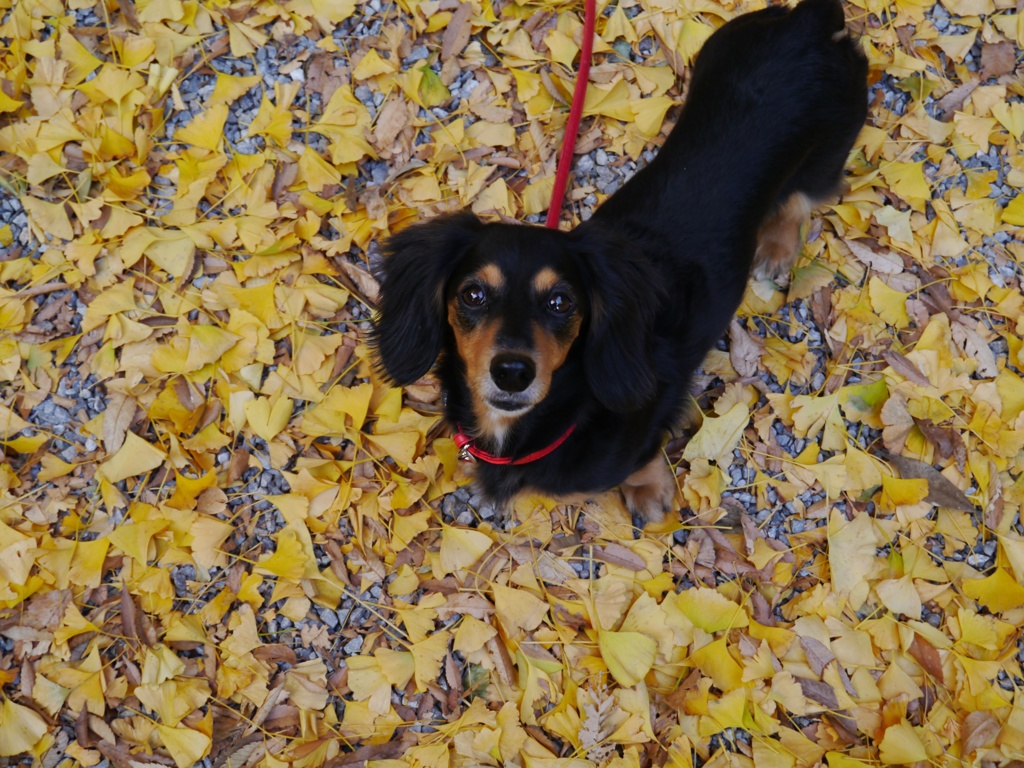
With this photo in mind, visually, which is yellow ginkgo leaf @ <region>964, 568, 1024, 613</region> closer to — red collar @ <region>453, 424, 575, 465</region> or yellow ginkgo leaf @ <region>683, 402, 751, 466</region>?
yellow ginkgo leaf @ <region>683, 402, 751, 466</region>

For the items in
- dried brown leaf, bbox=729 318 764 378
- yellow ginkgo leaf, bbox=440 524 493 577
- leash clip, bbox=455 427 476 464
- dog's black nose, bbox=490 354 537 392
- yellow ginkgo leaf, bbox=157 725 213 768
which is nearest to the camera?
dog's black nose, bbox=490 354 537 392

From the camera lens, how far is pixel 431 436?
272cm

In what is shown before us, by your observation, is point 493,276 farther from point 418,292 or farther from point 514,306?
point 418,292

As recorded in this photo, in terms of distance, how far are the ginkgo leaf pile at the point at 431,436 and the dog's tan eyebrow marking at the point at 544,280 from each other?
83 centimetres

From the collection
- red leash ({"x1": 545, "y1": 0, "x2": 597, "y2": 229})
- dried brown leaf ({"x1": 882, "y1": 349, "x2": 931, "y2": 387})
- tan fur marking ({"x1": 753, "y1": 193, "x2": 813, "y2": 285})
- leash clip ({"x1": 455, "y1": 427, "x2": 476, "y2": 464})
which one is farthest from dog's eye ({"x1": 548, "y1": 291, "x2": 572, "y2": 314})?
dried brown leaf ({"x1": 882, "y1": 349, "x2": 931, "y2": 387})

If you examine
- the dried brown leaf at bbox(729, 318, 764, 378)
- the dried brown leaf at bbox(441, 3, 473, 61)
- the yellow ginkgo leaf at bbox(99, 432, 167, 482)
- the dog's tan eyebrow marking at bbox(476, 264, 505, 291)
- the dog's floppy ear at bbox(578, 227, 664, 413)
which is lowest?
the yellow ginkgo leaf at bbox(99, 432, 167, 482)

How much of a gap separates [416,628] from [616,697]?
2.14 feet

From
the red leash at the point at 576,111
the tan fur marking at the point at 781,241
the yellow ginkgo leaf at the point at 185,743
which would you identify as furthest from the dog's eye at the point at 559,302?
the yellow ginkgo leaf at the point at 185,743

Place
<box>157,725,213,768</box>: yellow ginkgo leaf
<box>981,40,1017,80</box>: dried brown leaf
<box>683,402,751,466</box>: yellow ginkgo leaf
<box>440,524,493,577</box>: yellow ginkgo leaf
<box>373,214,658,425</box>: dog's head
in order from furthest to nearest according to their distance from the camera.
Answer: <box>981,40,1017,80</box>: dried brown leaf < <box>683,402,751,466</box>: yellow ginkgo leaf < <box>440,524,493,577</box>: yellow ginkgo leaf < <box>157,725,213,768</box>: yellow ginkgo leaf < <box>373,214,658,425</box>: dog's head

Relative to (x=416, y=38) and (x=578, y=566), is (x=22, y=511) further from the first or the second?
(x=416, y=38)

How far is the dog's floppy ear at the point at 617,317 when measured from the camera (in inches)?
82.7

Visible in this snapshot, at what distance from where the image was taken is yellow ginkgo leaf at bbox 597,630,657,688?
7.56 feet

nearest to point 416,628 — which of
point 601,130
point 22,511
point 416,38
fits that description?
point 22,511

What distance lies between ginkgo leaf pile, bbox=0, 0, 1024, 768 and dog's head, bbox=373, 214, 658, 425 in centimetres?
52
